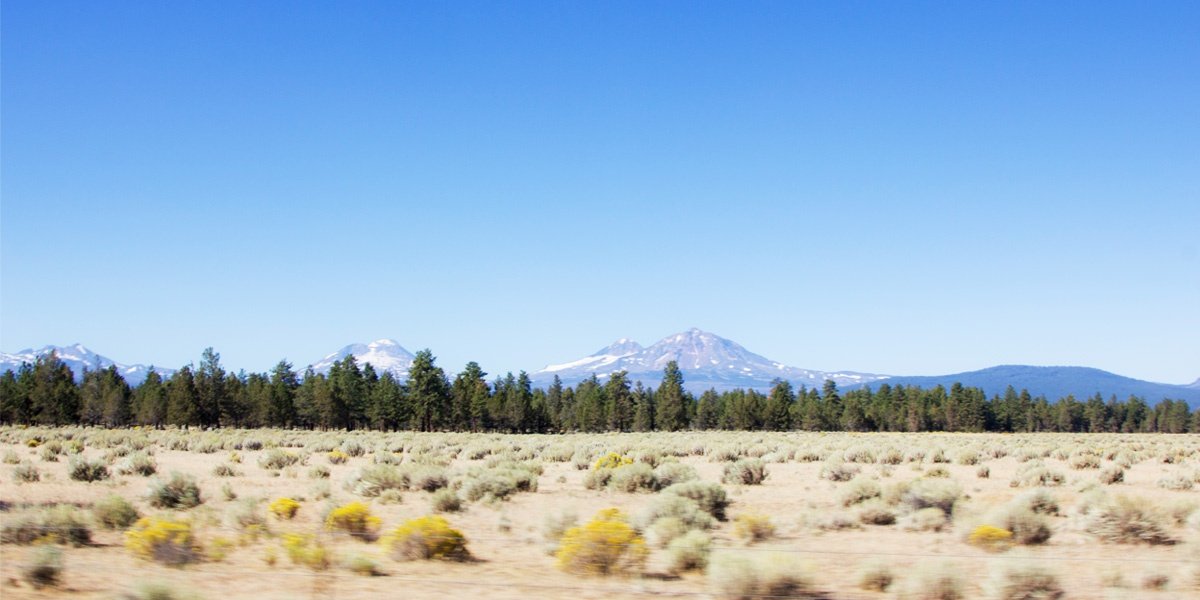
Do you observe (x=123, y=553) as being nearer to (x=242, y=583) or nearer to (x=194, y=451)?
(x=242, y=583)

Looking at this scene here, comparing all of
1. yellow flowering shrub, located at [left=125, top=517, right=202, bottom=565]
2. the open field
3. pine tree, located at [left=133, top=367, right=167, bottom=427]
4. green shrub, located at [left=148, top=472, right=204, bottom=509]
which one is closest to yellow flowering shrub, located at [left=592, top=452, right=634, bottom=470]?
the open field

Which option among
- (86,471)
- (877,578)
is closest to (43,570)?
(877,578)

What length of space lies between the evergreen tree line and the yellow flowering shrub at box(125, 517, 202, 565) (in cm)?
7156

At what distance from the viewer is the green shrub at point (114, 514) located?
44.8 feet

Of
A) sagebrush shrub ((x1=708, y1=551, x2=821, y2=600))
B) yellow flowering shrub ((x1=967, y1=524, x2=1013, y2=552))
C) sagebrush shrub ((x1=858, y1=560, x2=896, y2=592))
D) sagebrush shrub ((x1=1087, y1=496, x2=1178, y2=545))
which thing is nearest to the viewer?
sagebrush shrub ((x1=708, y1=551, x2=821, y2=600))

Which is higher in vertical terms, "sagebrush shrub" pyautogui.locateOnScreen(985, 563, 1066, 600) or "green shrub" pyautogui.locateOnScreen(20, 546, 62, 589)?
"green shrub" pyautogui.locateOnScreen(20, 546, 62, 589)

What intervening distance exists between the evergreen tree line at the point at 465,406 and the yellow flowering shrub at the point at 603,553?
7345 cm

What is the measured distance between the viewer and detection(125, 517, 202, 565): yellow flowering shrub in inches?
411

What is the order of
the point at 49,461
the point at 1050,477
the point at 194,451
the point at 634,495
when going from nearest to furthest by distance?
the point at 634,495 → the point at 1050,477 → the point at 49,461 → the point at 194,451

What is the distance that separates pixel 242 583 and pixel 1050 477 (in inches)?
785

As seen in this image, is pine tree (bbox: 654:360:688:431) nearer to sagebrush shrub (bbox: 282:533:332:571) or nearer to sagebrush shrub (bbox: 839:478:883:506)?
sagebrush shrub (bbox: 839:478:883:506)

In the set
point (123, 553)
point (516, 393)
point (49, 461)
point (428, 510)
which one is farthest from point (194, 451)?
point (516, 393)

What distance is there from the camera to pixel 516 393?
91.8 m

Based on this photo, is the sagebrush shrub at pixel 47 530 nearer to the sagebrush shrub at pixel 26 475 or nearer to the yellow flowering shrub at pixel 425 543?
the yellow flowering shrub at pixel 425 543
